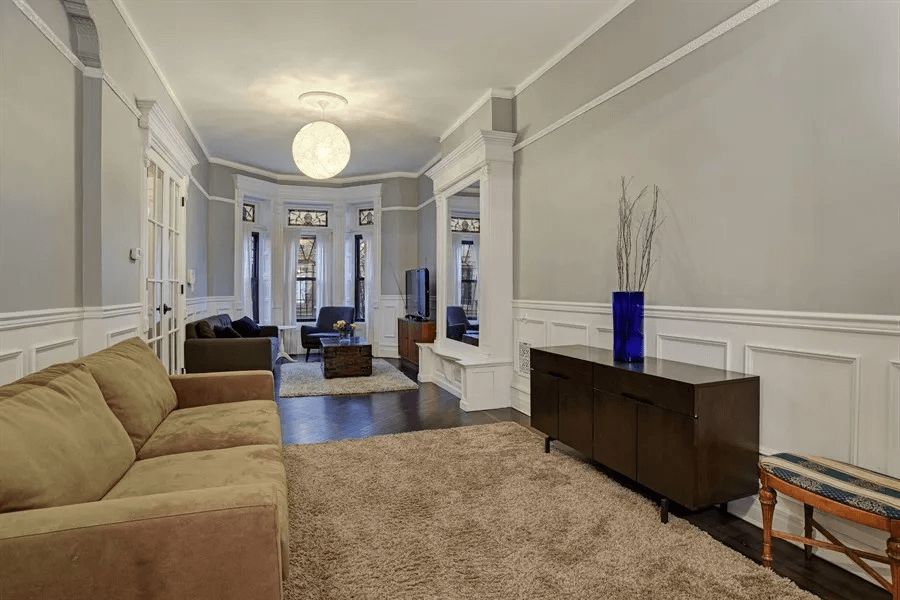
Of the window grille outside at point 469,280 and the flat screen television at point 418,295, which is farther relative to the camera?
the flat screen television at point 418,295

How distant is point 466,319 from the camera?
5.24 m

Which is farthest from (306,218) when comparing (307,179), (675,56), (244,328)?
(675,56)

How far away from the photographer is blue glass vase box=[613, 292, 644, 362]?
2855mm

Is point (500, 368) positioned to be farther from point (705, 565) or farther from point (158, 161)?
point (158, 161)

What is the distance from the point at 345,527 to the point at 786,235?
246 cm

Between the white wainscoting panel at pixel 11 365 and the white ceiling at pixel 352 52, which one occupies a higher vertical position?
the white ceiling at pixel 352 52

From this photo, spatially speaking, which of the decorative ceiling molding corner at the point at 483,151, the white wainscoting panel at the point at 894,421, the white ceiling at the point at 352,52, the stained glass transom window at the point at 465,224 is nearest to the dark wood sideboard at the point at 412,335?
the stained glass transom window at the point at 465,224

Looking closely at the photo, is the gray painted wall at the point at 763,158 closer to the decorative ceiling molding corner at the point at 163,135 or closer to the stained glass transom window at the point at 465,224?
the stained glass transom window at the point at 465,224

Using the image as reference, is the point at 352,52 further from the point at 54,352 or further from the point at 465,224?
the point at 54,352

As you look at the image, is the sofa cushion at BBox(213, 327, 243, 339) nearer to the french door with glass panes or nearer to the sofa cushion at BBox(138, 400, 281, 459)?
the french door with glass panes

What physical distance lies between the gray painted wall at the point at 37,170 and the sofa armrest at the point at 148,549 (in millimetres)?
1614

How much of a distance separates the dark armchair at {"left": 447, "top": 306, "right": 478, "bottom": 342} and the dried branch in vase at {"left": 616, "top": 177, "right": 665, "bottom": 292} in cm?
201

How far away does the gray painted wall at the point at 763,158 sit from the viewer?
195 centimetres

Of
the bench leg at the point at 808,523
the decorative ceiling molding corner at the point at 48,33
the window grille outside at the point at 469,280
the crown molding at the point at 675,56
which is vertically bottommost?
the bench leg at the point at 808,523
